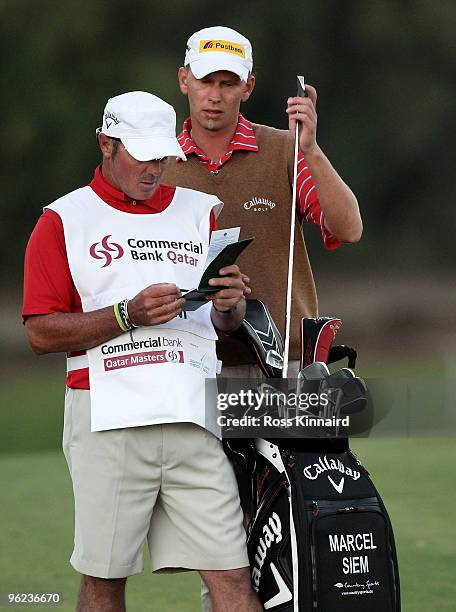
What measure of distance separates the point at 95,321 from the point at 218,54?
32.1 inches

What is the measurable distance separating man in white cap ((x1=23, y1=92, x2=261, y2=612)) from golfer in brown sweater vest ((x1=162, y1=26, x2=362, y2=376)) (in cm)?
34

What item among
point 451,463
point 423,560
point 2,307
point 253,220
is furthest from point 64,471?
point 2,307

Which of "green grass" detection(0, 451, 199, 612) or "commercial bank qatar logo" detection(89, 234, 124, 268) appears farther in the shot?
"green grass" detection(0, 451, 199, 612)

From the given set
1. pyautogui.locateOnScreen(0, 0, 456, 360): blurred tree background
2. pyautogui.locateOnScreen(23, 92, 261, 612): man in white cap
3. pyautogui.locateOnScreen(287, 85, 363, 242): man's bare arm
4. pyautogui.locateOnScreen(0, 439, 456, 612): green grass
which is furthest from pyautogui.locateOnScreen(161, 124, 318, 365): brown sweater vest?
pyautogui.locateOnScreen(0, 0, 456, 360): blurred tree background

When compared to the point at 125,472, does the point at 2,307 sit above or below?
above

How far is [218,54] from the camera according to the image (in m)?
3.10

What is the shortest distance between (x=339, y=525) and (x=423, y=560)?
219 cm

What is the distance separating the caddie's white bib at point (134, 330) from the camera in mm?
2674

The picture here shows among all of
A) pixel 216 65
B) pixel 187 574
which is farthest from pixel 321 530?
pixel 187 574

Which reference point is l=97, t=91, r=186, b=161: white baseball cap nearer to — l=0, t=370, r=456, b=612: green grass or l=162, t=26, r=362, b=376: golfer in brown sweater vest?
l=162, t=26, r=362, b=376: golfer in brown sweater vest

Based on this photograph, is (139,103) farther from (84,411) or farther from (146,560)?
(146,560)

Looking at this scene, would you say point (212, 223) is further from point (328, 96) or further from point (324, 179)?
point (328, 96)

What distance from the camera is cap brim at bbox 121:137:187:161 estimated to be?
2.69 m

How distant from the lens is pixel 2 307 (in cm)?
1461
